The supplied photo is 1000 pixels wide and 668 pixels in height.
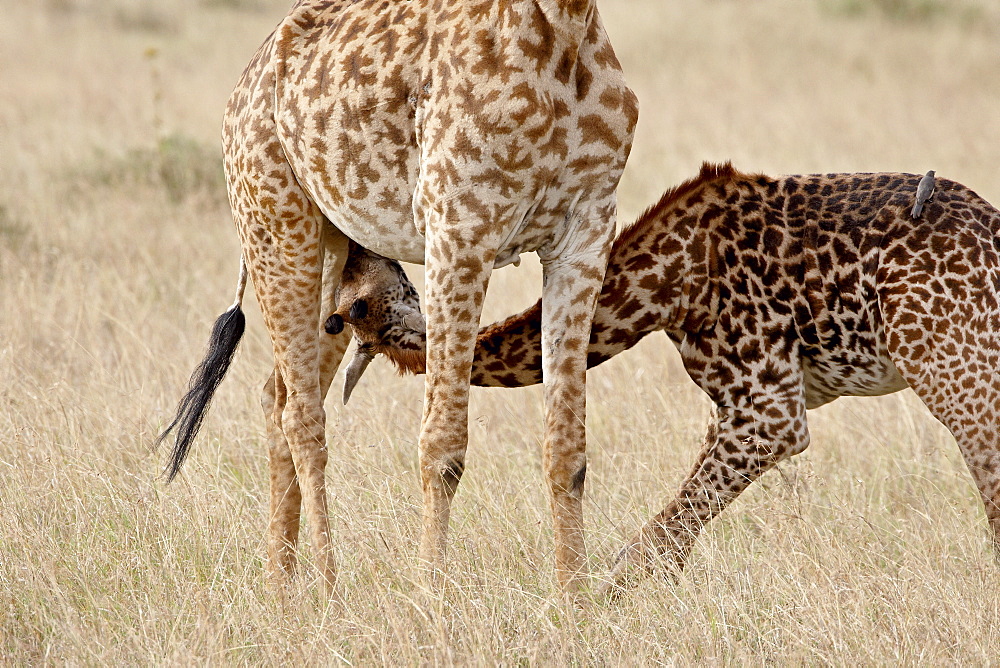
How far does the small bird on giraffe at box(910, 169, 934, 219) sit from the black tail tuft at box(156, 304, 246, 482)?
9.26 feet

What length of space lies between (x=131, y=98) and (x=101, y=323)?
25.1ft

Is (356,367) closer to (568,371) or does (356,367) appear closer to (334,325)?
(334,325)

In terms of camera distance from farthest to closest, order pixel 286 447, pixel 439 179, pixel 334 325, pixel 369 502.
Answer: pixel 369 502
pixel 334 325
pixel 286 447
pixel 439 179

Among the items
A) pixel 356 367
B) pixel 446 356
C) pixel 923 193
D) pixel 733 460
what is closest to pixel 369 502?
pixel 356 367

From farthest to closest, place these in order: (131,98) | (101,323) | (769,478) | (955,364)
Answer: (131,98), (101,323), (769,478), (955,364)

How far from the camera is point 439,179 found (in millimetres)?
3650

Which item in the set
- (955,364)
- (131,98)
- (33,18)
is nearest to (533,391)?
(955,364)

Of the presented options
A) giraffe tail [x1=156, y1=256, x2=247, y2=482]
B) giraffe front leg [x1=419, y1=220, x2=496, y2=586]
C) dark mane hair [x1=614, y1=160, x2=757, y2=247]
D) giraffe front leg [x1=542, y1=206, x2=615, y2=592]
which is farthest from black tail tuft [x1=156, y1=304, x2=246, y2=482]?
dark mane hair [x1=614, y1=160, x2=757, y2=247]

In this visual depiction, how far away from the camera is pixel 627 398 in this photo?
6.38 meters

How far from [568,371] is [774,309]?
4.18ft

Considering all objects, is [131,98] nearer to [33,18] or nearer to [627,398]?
[33,18]

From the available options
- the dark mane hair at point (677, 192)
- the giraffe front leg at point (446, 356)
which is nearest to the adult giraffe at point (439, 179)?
the giraffe front leg at point (446, 356)

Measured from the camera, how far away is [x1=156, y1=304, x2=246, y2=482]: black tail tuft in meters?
4.68

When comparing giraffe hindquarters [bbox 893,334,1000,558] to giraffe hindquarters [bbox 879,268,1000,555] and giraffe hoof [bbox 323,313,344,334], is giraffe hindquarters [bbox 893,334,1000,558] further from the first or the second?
giraffe hoof [bbox 323,313,344,334]
